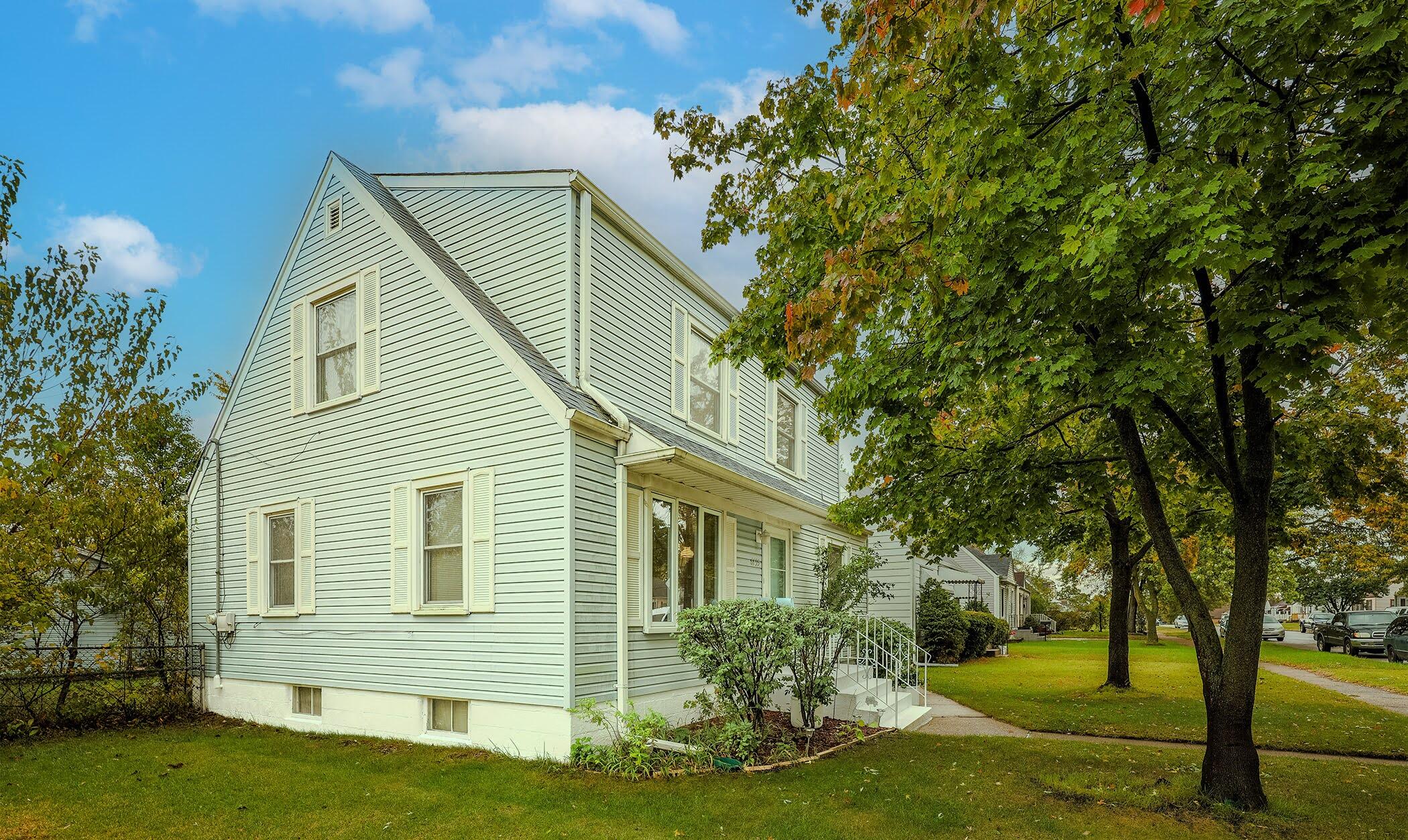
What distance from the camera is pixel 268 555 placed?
1209 cm

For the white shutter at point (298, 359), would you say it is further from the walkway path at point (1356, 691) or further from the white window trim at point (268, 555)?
the walkway path at point (1356, 691)

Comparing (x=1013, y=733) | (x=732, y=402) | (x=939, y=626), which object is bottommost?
(x=939, y=626)

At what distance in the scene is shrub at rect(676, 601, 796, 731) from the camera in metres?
8.66

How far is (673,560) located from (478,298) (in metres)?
4.36

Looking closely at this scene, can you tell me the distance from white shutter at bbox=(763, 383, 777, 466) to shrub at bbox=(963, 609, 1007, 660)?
1267 centimetres

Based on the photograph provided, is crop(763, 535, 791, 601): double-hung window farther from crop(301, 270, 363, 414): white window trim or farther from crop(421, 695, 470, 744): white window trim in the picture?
crop(301, 270, 363, 414): white window trim

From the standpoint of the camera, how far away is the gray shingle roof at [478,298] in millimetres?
8945

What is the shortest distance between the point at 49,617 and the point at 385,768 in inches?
265

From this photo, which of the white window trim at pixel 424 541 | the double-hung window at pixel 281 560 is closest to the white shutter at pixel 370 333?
the white window trim at pixel 424 541

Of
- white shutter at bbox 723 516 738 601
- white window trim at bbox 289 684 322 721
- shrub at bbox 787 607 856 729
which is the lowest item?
white window trim at bbox 289 684 322 721

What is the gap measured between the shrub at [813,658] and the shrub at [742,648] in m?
0.23

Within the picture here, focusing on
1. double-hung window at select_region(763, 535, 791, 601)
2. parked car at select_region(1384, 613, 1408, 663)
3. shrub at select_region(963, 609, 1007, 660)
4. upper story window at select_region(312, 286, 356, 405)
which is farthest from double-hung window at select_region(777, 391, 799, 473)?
parked car at select_region(1384, 613, 1408, 663)

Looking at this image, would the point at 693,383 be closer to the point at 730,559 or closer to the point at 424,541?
the point at 730,559

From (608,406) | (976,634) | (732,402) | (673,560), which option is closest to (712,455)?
(673,560)
